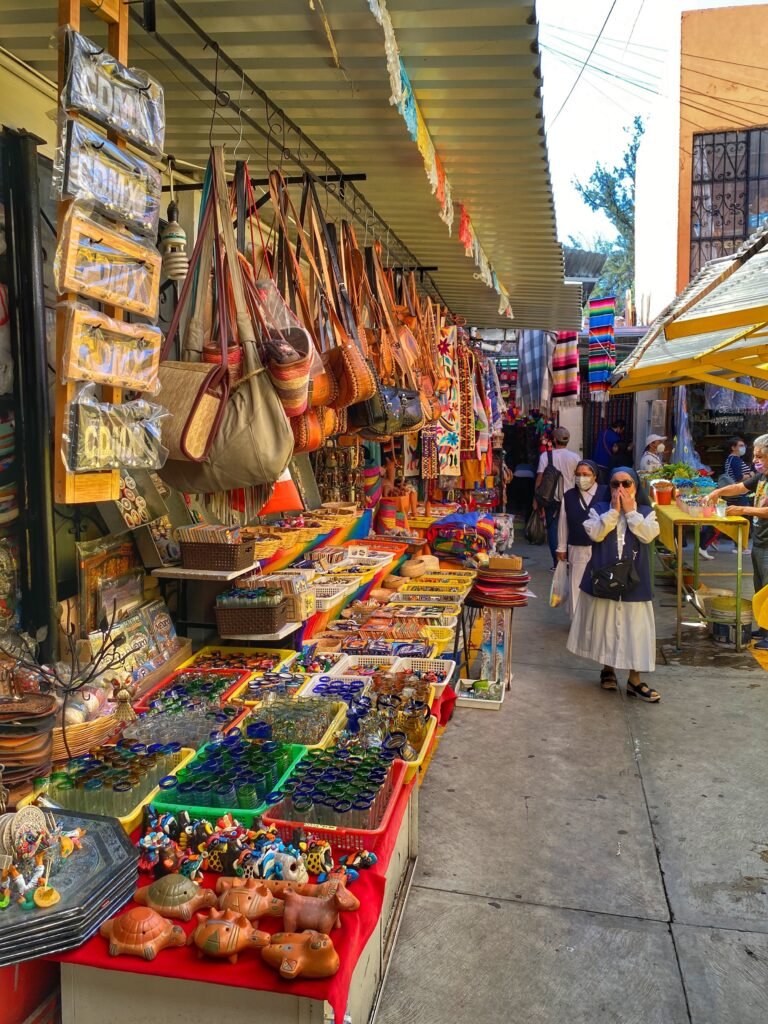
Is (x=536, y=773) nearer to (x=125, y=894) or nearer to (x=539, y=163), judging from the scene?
(x=125, y=894)

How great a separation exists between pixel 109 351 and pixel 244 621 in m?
2.03

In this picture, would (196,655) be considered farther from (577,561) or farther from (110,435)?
(577,561)

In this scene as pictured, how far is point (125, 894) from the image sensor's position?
2.01m

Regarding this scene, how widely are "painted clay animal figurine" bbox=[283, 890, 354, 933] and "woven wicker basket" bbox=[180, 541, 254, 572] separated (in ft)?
6.21

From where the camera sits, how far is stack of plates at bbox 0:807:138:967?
174 centimetres

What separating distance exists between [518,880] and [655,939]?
0.62 m

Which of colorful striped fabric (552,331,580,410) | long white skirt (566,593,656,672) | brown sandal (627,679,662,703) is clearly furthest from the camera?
colorful striped fabric (552,331,580,410)

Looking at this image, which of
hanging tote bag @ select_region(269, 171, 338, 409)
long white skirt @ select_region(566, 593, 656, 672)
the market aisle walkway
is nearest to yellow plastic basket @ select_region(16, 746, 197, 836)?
the market aisle walkway

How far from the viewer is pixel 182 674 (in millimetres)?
3703

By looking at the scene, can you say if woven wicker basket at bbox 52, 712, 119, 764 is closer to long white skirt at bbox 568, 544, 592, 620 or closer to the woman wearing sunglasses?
the woman wearing sunglasses

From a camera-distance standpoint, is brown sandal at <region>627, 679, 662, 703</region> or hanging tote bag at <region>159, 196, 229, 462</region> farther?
brown sandal at <region>627, 679, 662, 703</region>

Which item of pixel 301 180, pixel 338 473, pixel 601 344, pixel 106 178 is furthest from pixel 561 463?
pixel 106 178

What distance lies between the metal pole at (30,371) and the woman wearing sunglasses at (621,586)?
12.6ft

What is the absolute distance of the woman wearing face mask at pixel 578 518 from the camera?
6.67 m
